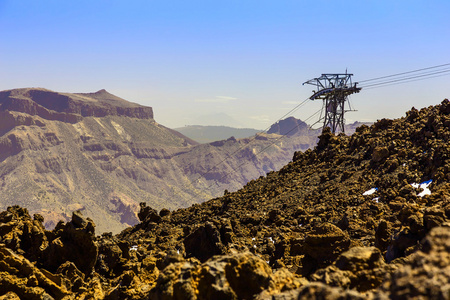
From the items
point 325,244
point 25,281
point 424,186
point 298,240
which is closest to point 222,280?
point 325,244

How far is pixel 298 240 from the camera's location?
16031mm

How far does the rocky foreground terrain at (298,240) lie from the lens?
753 centimetres

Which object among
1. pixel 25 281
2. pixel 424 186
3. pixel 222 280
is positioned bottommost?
pixel 25 281

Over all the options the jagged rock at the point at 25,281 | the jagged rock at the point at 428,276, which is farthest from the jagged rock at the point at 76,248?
the jagged rock at the point at 428,276

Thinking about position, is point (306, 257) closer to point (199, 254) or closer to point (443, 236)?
point (199, 254)

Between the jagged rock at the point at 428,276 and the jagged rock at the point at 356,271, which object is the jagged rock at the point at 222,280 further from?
the jagged rock at the point at 428,276

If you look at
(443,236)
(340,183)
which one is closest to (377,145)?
(340,183)

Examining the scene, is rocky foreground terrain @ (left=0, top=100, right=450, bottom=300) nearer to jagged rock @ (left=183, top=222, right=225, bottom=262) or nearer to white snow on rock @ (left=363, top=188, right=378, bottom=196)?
jagged rock @ (left=183, top=222, right=225, bottom=262)

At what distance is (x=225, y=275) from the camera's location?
8.24 meters

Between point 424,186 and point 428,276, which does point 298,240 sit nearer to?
point 424,186

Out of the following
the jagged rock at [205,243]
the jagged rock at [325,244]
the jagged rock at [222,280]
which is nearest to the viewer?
the jagged rock at [222,280]

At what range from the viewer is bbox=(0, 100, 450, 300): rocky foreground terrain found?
24.7ft

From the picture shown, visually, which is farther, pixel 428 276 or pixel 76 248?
pixel 76 248

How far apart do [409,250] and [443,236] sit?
17.6 feet
